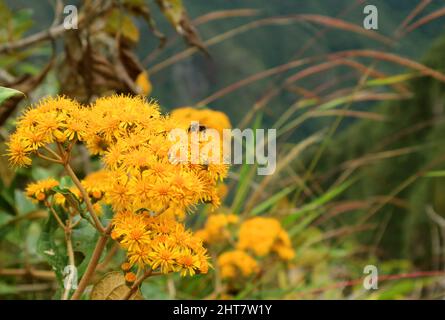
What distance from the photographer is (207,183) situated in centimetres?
80

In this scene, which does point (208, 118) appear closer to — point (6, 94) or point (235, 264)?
point (235, 264)

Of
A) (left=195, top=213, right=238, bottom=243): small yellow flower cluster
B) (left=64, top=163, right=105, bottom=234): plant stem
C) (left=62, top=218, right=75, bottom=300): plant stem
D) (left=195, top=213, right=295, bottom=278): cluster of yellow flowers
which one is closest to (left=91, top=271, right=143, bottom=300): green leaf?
(left=62, top=218, right=75, bottom=300): plant stem

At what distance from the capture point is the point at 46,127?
798 mm

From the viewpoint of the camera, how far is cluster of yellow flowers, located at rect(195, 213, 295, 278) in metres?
1.54

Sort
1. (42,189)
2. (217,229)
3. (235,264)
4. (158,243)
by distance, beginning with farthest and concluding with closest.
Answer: (217,229) → (235,264) → (42,189) → (158,243)

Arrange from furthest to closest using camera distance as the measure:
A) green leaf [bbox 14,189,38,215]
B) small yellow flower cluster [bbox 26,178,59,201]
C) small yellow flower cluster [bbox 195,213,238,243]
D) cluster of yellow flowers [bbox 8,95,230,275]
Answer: small yellow flower cluster [bbox 195,213,238,243]
green leaf [bbox 14,189,38,215]
small yellow flower cluster [bbox 26,178,59,201]
cluster of yellow flowers [bbox 8,95,230,275]

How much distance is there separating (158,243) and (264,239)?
2.81 ft

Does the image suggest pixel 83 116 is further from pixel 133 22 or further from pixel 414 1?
pixel 414 1

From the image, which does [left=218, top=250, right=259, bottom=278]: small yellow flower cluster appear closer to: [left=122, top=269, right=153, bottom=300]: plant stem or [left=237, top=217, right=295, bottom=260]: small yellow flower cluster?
[left=237, top=217, right=295, bottom=260]: small yellow flower cluster

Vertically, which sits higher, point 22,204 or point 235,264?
point 22,204

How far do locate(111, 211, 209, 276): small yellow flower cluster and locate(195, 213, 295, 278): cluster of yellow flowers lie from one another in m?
0.75

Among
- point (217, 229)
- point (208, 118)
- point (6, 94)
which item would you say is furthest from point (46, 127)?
point (217, 229)
